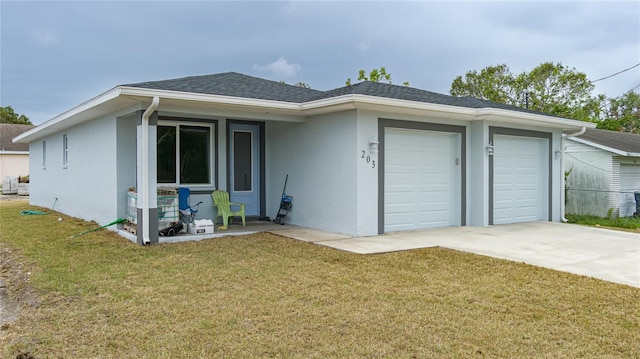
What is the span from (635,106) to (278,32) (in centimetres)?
3398

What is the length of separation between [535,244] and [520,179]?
351cm

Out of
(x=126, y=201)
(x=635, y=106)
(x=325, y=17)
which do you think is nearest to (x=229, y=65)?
(x=325, y=17)

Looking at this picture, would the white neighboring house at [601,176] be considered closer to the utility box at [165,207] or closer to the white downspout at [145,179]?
the utility box at [165,207]

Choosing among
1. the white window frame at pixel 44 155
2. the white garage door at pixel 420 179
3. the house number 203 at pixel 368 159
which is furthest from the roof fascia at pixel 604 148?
the white window frame at pixel 44 155

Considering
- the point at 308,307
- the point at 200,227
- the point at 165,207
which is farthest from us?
the point at 200,227

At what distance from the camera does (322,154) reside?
9406mm

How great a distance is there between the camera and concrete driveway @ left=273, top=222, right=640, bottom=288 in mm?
6223

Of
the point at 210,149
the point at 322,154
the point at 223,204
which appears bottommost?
the point at 223,204

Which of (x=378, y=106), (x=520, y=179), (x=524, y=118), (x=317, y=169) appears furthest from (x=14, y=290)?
(x=520, y=179)

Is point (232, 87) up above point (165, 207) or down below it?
above

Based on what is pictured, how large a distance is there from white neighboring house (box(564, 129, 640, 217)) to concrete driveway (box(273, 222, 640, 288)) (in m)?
5.40

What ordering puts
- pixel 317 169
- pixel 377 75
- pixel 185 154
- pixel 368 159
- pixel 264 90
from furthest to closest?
pixel 377 75 < pixel 185 154 < pixel 264 90 < pixel 317 169 < pixel 368 159

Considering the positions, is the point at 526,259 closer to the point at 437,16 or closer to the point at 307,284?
the point at 307,284

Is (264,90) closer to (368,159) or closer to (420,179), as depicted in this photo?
(368,159)
